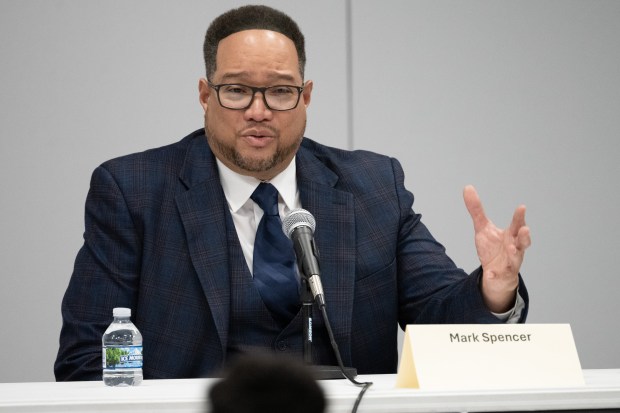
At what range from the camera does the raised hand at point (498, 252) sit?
1.87m

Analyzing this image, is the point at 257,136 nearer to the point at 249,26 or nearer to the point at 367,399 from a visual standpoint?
the point at 249,26

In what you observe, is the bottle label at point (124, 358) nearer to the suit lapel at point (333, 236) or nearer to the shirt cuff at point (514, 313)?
the suit lapel at point (333, 236)

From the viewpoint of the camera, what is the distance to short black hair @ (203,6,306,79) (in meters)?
2.30

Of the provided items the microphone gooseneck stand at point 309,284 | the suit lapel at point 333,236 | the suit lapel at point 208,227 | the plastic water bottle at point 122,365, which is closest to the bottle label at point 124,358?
the plastic water bottle at point 122,365

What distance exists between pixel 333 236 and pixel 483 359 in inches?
31.7

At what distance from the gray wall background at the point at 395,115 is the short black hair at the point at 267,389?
2876 millimetres

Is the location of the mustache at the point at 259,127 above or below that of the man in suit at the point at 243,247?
above

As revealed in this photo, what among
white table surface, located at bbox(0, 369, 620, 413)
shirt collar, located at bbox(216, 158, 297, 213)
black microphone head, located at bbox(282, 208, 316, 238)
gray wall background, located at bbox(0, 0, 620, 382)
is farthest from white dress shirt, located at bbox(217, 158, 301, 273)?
gray wall background, located at bbox(0, 0, 620, 382)

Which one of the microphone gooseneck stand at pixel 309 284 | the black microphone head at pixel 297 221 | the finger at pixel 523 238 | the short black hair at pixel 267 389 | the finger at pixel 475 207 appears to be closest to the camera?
the short black hair at pixel 267 389

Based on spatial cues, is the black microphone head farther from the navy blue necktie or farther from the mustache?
the mustache

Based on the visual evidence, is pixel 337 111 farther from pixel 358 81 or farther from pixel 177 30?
pixel 177 30

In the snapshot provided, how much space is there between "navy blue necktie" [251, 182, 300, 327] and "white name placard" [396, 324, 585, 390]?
608 millimetres

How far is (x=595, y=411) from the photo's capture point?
1472 millimetres

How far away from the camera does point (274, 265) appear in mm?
2156
